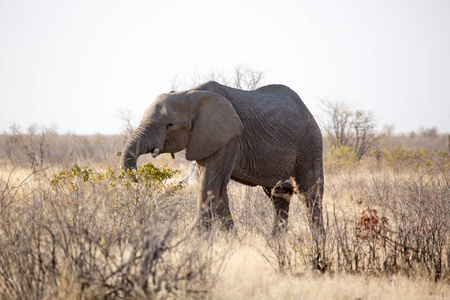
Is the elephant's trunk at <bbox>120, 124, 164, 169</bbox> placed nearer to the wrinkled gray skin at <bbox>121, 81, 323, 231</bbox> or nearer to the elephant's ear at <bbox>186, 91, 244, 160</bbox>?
the wrinkled gray skin at <bbox>121, 81, 323, 231</bbox>

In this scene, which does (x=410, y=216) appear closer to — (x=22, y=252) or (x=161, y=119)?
(x=161, y=119)

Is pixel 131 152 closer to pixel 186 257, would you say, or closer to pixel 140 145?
pixel 140 145

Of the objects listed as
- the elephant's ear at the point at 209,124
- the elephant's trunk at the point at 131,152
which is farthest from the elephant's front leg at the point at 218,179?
the elephant's trunk at the point at 131,152

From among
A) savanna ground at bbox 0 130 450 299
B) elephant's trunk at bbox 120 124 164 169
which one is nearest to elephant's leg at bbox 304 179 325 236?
savanna ground at bbox 0 130 450 299

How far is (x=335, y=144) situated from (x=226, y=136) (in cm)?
1367

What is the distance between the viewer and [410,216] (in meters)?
5.66

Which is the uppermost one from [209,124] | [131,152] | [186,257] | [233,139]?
[209,124]

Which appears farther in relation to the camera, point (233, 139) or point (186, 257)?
point (233, 139)

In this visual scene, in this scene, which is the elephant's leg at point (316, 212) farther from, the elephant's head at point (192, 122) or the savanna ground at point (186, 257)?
the elephant's head at point (192, 122)

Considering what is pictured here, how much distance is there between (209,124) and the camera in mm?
6883

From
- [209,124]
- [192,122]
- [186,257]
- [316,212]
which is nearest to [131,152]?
[192,122]

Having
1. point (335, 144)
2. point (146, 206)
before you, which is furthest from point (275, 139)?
point (335, 144)

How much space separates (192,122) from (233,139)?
2.10ft

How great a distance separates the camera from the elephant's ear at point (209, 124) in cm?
685
